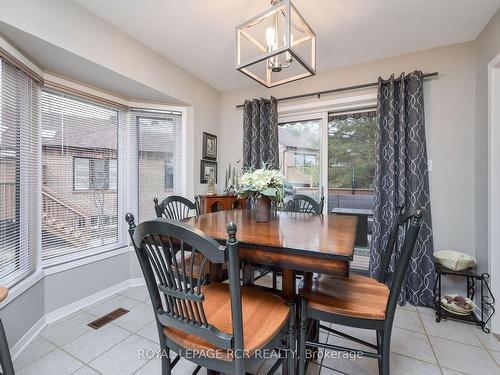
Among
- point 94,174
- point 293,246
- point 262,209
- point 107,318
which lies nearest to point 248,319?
point 293,246

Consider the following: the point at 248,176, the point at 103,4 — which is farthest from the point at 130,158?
the point at 248,176

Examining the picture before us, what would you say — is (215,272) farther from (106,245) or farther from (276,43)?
(106,245)

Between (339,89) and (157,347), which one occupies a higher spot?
(339,89)

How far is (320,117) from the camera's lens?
10.2 ft

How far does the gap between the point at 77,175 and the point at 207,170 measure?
1468 millimetres

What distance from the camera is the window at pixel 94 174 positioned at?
7.86 feet

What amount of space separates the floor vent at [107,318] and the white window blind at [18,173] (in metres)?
0.65

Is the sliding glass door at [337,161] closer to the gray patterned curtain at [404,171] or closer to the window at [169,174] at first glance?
the gray patterned curtain at [404,171]

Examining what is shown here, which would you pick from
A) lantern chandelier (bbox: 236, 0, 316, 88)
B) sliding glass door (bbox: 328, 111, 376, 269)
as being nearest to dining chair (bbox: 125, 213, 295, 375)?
lantern chandelier (bbox: 236, 0, 316, 88)

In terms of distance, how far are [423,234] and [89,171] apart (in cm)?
332

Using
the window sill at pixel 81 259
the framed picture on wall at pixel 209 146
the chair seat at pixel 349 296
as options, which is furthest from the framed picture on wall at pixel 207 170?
the chair seat at pixel 349 296

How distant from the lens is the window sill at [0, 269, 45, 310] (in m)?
1.64

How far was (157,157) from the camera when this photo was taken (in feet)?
9.88

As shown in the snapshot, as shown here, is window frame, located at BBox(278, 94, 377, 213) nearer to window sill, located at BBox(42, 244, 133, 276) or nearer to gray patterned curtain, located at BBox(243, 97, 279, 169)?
gray patterned curtain, located at BBox(243, 97, 279, 169)
